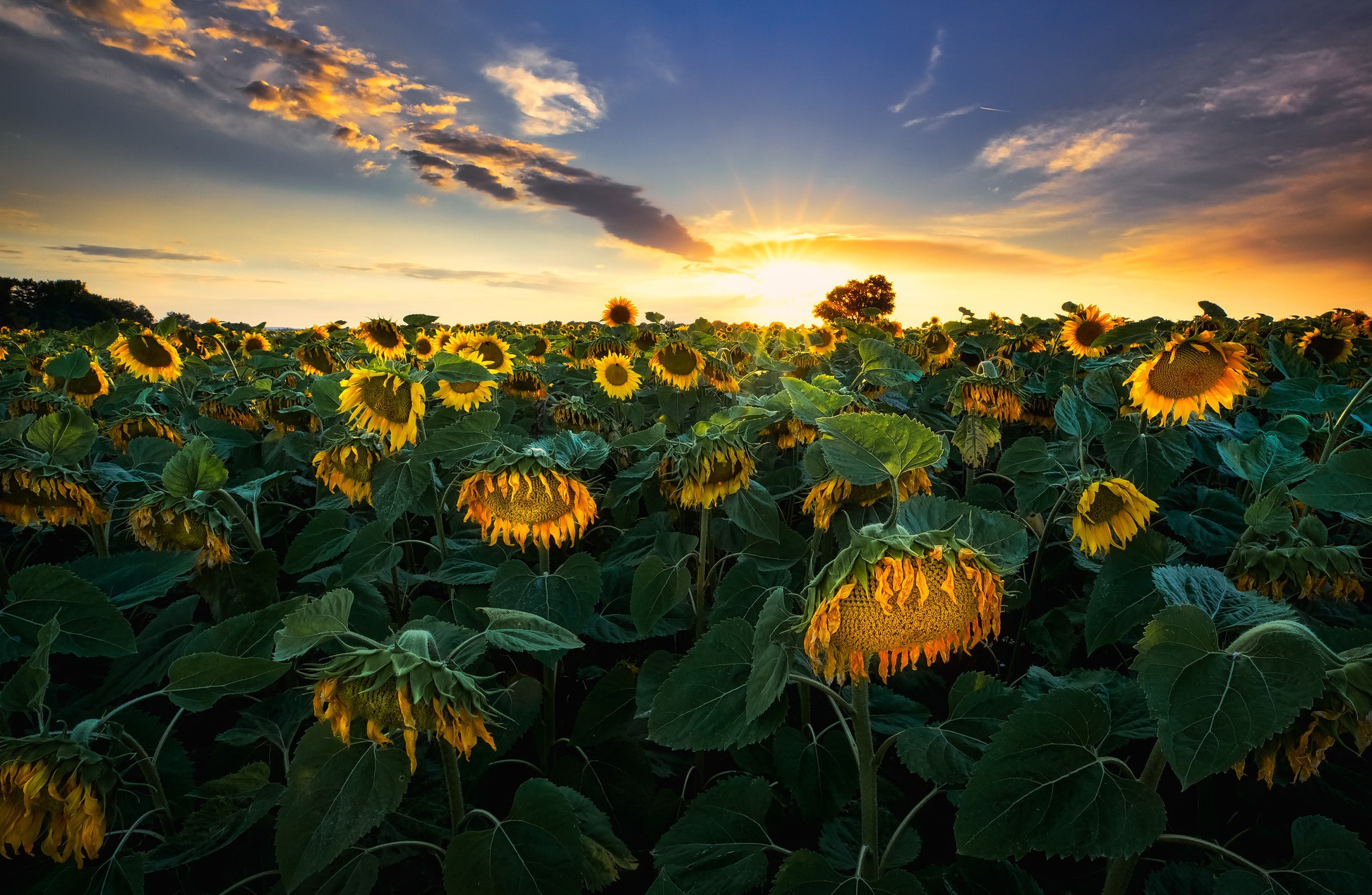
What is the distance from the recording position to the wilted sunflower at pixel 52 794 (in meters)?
1.44

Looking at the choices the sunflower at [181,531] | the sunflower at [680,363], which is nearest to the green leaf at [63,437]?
the sunflower at [181,531]

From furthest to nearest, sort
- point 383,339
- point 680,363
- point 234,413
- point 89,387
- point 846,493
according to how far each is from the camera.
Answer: point 383,339, point 680,363, point 89,387, point 234,413, point 846,493

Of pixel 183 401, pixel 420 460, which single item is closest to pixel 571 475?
pixel 420 460

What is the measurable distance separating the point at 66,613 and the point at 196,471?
65cm

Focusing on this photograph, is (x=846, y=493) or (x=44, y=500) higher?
(x=846, y=493)

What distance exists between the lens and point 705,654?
1.61m

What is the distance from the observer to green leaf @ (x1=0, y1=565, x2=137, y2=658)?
6.09 feet

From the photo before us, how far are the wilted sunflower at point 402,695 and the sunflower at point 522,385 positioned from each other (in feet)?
14.6

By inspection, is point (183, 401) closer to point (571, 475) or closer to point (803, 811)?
point (571, 475)

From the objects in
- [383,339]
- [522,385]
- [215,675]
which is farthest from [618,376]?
[215,675]

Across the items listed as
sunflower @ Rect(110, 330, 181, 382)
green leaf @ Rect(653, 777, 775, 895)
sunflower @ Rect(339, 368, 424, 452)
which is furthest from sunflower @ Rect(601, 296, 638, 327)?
green leaf @ Rect(653, 777, 775, 895)

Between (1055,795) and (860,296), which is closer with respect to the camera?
(1055,795)

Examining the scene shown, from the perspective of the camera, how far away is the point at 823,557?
2752 millimetres

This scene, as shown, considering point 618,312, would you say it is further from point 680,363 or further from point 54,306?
point 54,306
